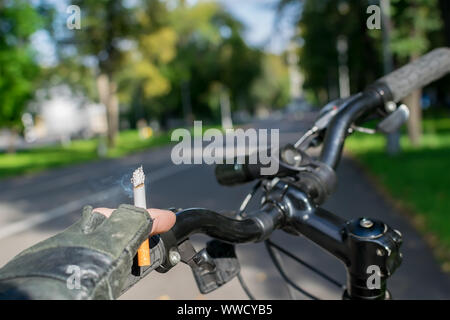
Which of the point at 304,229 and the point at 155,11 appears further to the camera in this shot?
the point at 155,11

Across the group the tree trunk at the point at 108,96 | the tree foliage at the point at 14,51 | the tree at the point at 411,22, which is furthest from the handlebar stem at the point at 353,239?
the tree trunk at the point at 108,96

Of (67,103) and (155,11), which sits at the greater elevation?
(155,11)

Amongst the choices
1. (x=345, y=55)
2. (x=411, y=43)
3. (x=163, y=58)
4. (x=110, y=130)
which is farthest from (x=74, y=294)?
(x=163, y=58)

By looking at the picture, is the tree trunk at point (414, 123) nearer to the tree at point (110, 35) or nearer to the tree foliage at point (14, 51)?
the tree at point (110, 35)

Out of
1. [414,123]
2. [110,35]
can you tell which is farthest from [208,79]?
[414,123]

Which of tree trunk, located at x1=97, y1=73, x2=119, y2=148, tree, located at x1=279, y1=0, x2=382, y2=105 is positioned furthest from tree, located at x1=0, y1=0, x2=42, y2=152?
tree, located at x1=279, y1=0, x2=382, y2=105

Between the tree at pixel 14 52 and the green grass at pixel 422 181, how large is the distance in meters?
16.4

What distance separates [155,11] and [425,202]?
24.4 metres

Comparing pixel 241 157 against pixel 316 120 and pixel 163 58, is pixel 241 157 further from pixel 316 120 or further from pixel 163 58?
pixel 163 58

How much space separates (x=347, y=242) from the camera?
3.66ft

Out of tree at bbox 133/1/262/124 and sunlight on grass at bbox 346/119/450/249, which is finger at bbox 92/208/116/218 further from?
tree at bbox 133/1/262/124

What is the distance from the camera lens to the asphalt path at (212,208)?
1.24m

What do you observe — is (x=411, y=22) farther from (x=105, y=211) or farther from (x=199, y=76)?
(x=199, y=76)

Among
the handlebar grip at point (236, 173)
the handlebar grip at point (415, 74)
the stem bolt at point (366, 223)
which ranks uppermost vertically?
the handlebar grip at point (415, 74)
